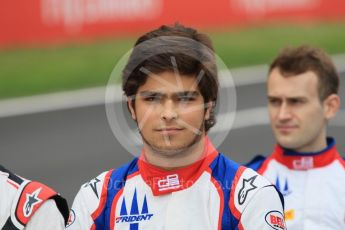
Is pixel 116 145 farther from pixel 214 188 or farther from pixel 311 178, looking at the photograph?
pixel 214 188

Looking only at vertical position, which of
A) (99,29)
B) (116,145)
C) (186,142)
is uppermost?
(186,142)

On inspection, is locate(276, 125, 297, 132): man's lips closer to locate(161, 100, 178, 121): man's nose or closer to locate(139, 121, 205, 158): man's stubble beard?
locate(139, 121, 205, 158): man's stubble beard

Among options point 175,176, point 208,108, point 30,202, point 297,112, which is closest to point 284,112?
point 297,112

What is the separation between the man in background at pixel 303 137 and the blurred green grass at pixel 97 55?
10.4 meters

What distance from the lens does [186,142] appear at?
4.86m

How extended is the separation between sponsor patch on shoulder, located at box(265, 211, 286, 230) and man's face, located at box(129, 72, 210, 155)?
1.61 feet

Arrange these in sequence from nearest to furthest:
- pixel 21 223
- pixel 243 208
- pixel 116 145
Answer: pixel 243 208
pixel 21 223
pixel 116 145

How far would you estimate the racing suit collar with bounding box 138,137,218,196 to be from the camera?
16.4 ft

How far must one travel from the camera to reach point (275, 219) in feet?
15.8

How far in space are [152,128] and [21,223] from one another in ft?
2.71

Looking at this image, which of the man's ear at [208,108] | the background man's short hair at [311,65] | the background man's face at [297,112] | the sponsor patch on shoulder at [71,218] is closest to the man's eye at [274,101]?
the background man's face at [297,112]

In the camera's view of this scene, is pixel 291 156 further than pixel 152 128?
Yes

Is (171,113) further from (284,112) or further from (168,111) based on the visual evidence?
(284,112)

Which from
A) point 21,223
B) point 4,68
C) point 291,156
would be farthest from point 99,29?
point 21,223
